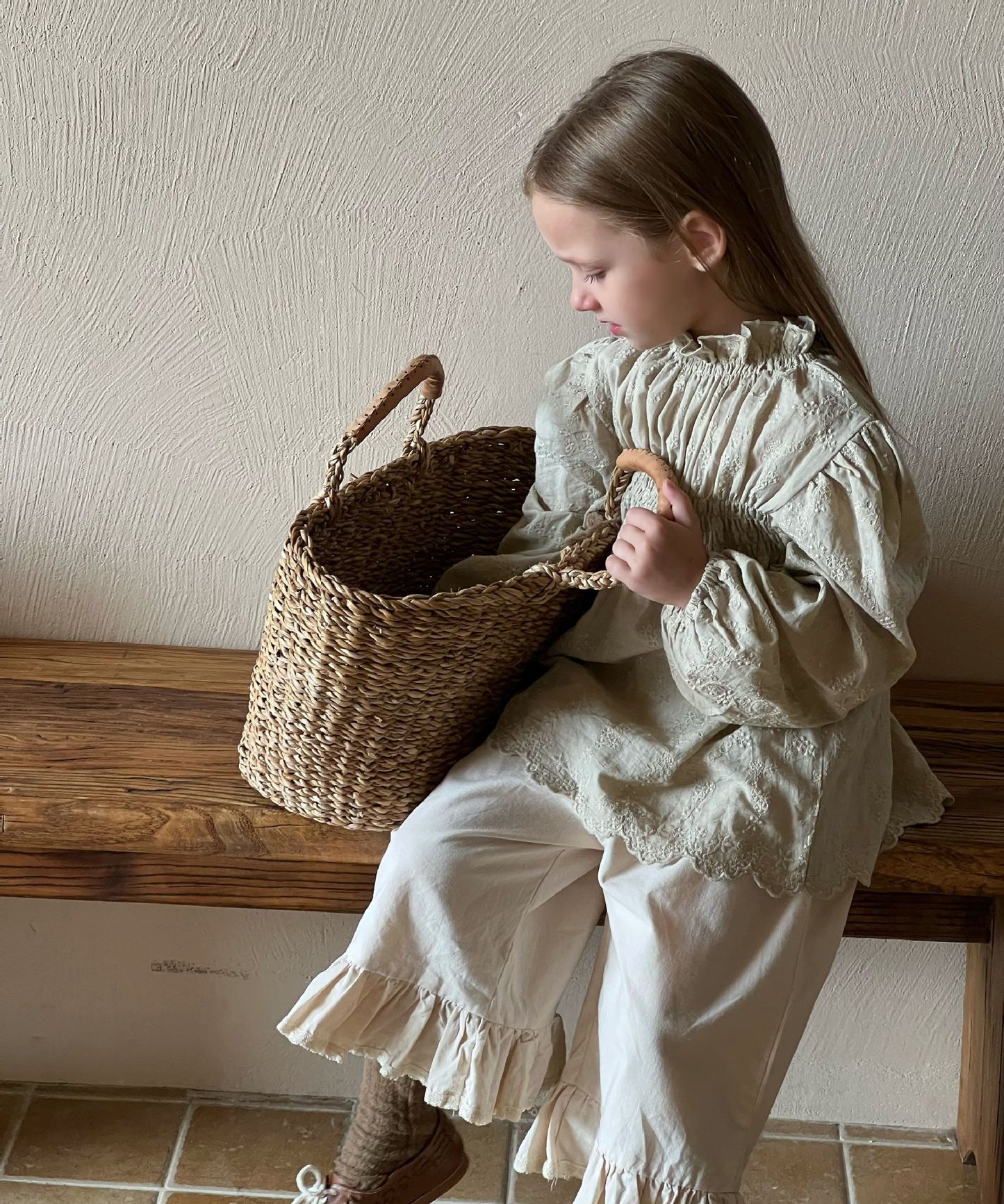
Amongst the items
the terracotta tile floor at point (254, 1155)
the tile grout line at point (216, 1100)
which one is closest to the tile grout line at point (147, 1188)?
the terracotta tile floor at point (254, 1155)

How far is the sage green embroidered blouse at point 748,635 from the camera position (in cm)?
106

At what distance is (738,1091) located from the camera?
1.10 meters

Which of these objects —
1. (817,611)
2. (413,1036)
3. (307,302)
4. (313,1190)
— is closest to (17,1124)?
(313,1190)

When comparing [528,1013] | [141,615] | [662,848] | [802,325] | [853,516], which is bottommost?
[528,1013]

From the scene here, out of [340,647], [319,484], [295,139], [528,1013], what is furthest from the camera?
[319,484]

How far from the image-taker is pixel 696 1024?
108 centimetres

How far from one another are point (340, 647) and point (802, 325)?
51 centimetres

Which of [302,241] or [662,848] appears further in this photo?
[302,241]

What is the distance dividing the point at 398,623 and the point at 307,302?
1.77ft

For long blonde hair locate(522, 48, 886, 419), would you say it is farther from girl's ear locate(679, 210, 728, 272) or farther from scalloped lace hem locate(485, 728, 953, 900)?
scalloped lace hem locate(485, 728, 953, 900)

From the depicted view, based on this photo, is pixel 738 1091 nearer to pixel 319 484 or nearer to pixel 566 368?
pixel 566 368

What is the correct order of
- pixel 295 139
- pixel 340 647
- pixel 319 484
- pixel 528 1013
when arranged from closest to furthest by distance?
pixel 340 647, pixel 528 1013, pixel 295 139, pixel 319 484

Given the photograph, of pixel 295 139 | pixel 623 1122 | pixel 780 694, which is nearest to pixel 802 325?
pixel 780 694

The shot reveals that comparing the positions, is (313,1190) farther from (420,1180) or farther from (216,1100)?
(216,1100)
